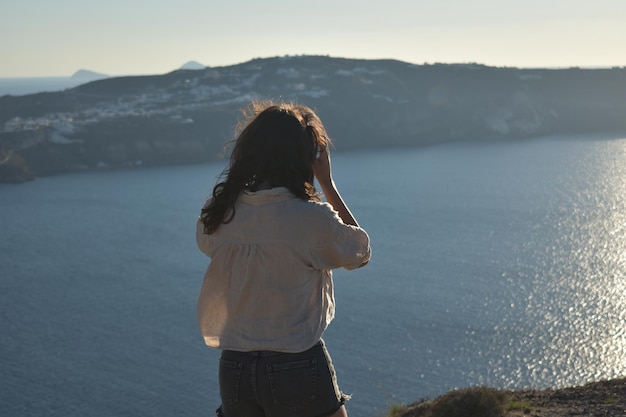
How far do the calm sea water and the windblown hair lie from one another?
4.89m

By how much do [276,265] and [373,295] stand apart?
2557cm

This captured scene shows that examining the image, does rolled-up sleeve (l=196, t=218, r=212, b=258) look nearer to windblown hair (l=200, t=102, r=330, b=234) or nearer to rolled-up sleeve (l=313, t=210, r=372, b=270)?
windblown hair (l=200, t=102, r=330, b=234)

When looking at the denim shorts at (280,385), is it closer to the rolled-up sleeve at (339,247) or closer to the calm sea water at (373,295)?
the rolled-up sleeve at (339,247)

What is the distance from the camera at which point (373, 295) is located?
2711cm

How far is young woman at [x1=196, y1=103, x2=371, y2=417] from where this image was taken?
178 centimetres

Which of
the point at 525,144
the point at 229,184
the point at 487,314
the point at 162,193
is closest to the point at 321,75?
the point at 525,144

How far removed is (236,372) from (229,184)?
450 mm

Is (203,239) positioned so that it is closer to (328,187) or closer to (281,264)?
(281,264)

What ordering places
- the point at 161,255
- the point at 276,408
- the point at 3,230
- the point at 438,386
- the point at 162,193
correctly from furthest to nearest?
the point at 162,193, the point at 3,230, the point at 161,255, the point at 438,386, the point at 276,408

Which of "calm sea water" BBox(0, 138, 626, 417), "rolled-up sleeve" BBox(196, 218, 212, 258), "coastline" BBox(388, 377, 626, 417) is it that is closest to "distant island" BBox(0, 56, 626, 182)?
"calm sea water" BBox(0, 138, 626, 417)

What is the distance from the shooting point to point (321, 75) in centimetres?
9062

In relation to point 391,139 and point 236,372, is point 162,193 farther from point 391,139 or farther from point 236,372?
point 236,372

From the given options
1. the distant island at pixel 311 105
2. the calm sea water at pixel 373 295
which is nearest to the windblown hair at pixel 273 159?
the calm sea water at pixel 373 295

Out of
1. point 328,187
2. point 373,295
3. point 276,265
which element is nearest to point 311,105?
point 373,295
